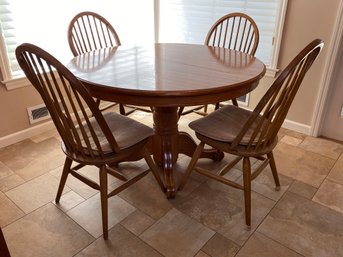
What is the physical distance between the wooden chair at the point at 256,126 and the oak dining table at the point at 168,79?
0.56 ft

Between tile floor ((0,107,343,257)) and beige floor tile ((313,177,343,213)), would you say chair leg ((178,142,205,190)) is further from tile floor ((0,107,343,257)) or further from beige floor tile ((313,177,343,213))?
beige floor tile ((313,177,343,213))

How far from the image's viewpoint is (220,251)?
4.72 feet

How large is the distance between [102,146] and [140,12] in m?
2.11

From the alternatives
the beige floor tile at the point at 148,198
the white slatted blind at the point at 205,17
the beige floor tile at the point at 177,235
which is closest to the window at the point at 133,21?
Answer: the white slatted blind at the point at 205,17

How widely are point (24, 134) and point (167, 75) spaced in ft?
5.12

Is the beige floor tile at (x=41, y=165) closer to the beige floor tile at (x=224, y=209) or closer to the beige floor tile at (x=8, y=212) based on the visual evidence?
the beige floor tile at (x=8, y=212)

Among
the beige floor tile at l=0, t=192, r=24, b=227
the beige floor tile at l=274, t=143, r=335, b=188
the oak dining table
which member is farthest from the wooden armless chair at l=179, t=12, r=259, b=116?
the beige floor tile at l=0, t=192, r=24, b=227

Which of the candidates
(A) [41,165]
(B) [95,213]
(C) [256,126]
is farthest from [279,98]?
(A) [41,165]

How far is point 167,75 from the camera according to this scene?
1491mm

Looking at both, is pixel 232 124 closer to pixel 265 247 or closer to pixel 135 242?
pixel 265 247

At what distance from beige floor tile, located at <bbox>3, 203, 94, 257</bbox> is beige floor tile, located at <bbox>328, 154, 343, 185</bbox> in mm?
1598

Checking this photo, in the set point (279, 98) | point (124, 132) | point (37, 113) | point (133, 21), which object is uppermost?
point (133, 21)

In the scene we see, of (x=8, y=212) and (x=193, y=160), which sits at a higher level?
(x=193, y=160)

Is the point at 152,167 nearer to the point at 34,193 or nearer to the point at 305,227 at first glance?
the point at 34,193
